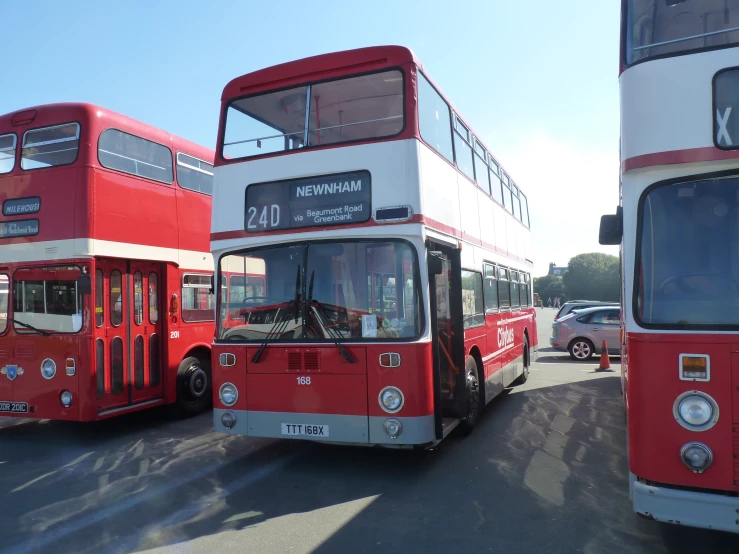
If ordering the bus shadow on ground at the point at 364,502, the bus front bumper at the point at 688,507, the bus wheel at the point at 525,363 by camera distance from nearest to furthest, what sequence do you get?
the bus front bumper at the point at 688,507 → the bus shadow on ground at the point at 364,502 → the bus wheel at the point at 525,363

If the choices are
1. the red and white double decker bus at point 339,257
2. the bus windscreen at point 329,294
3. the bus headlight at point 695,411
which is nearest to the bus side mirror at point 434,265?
the red and white double decker bus at point 339,257

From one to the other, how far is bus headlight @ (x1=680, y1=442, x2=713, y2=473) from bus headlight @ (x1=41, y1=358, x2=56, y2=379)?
747cm

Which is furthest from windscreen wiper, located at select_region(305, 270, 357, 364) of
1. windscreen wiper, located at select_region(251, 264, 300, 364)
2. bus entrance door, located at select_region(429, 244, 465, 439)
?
bus entrance door, located at select_region(429, 244, 465, 439)

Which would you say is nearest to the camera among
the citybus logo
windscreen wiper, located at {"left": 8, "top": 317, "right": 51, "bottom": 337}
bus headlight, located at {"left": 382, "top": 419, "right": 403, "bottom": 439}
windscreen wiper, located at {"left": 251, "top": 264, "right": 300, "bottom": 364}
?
bus headlight, located at {"left": 382, "top": 419, "right": 403, "bottom": 439}

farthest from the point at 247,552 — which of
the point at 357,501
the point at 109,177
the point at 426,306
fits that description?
the point at 109,177

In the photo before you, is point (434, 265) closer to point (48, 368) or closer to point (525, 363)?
point (48, 368)

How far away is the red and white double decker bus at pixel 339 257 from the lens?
610 centimetres

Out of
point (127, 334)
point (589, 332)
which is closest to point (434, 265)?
point (127, 334)

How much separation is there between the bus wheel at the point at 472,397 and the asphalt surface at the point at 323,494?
0.70 ft

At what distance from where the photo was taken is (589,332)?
56.7 feet

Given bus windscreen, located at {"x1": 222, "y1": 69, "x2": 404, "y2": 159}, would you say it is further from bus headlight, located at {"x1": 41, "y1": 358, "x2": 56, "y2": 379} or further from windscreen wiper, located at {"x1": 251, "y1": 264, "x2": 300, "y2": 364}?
bus headlight, located at {"x1": 41, "y1": 358, "x2": 56, "y2": 379}

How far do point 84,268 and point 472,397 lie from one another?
536 cm

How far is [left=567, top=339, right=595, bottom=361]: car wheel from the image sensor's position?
1736cm

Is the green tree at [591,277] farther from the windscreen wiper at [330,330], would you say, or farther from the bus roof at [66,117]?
the windscreen wiper at [330,330]
